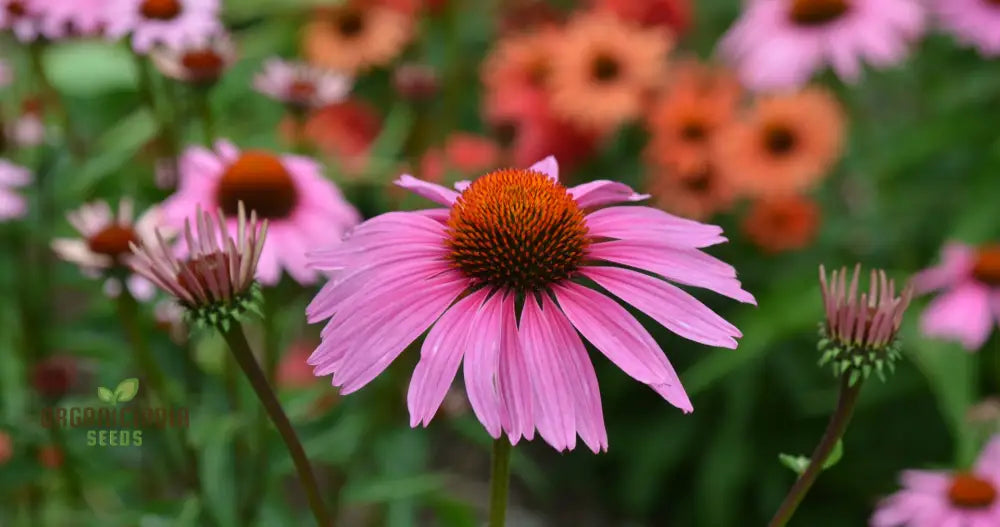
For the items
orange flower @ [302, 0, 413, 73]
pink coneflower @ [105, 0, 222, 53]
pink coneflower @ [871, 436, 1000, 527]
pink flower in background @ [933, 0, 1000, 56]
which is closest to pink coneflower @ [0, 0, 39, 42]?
pink coneflower @ [105, 0, 222, 53]

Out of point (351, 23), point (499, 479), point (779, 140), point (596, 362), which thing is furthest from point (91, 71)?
point (499, 479)

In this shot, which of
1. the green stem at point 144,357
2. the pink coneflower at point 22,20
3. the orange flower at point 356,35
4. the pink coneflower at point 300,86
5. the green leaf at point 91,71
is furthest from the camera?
the green leaf at point 91,71

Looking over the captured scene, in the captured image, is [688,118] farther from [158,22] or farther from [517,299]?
[517,299]

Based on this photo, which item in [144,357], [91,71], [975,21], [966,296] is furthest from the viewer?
[91,71]

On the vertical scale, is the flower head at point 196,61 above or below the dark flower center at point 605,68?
below

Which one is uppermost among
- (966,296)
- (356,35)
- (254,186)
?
(356,35)

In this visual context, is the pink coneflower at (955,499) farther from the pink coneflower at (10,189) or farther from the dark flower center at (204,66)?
the pink coneflower at (10,189)

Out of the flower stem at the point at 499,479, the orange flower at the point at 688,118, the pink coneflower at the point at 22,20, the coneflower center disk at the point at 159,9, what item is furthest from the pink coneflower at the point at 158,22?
the orange flower at the point at 688,118
